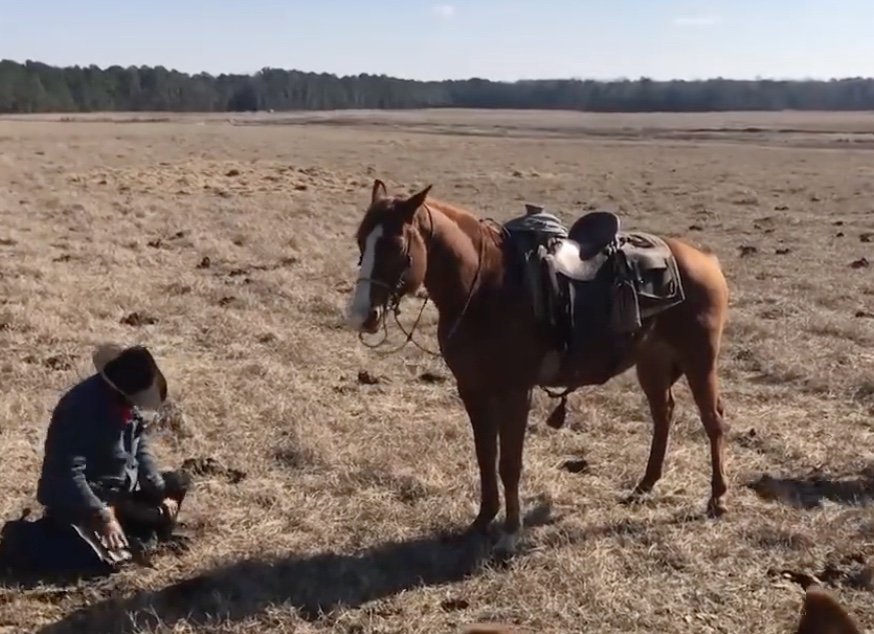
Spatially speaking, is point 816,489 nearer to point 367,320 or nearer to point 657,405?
point 657,405

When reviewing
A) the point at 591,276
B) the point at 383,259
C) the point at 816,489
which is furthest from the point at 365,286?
the point at 816,489

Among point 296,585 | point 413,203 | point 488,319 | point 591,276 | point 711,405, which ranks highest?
point 413,203

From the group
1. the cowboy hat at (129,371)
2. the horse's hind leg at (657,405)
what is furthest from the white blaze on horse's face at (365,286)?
the horse's hind leg at (657,405)

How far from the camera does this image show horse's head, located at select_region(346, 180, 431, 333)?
499 centimetres

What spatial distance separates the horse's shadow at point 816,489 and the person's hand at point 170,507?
3.33 m

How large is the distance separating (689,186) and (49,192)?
14.7m

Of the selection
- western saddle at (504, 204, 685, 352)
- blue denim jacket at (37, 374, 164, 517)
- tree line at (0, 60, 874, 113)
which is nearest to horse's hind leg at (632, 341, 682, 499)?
western saddle at (504, 204, 685, 352)

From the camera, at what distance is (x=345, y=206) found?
21328 mm

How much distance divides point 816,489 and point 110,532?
4.02m

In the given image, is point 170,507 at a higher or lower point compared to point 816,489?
higher

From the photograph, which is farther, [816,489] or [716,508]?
[816,489]

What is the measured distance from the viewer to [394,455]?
696 centimetres

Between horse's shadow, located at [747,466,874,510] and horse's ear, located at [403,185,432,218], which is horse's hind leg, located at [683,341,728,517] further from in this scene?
horse's ear, located at [403,185,432,218]

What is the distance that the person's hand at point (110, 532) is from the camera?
523 cm
